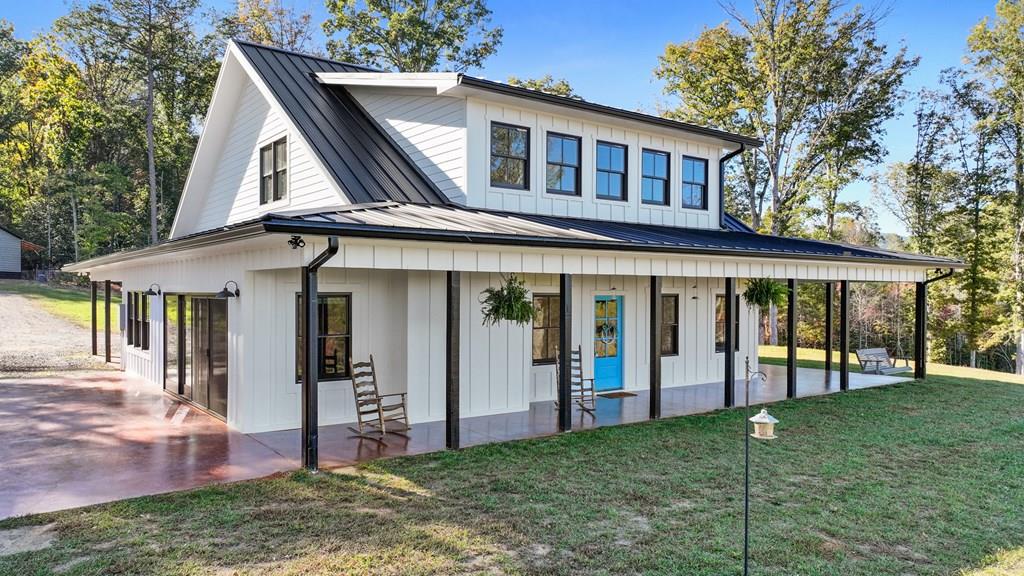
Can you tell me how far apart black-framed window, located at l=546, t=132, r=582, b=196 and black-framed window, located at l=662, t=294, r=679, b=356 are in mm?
3295

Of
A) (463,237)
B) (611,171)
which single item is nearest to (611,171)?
(611,171)

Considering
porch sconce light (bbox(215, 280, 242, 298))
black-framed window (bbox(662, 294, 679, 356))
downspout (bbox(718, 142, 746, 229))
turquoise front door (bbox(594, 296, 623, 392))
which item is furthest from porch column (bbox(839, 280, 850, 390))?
porch sconce light (bbox(215, 280, 242, 298))

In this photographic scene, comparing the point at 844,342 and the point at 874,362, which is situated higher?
the point at 844,342

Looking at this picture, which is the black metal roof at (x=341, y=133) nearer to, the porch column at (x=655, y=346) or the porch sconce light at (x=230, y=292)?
the porch sconce light at (x=230, y=292)

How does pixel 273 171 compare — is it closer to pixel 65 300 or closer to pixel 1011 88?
pixel 65 300

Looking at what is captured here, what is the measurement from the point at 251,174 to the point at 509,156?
18.4 feet

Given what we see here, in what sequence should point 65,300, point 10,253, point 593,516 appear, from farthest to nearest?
1. point 10,253
2. point 65,300
3. point 593,516

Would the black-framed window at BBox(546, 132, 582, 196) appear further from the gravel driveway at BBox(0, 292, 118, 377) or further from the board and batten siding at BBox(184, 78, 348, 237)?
the gravel driveway at BBox(0, 292, 118, 377)

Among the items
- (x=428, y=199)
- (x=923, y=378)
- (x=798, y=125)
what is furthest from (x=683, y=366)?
(x=798, y=125)

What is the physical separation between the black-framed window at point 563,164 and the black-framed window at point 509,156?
0.52 m

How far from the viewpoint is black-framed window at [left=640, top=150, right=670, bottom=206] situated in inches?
480

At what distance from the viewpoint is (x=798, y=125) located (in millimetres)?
24953

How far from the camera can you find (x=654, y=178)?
12.4 metres

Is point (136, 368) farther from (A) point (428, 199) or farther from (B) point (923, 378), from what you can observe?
(B) point (923, 378)
